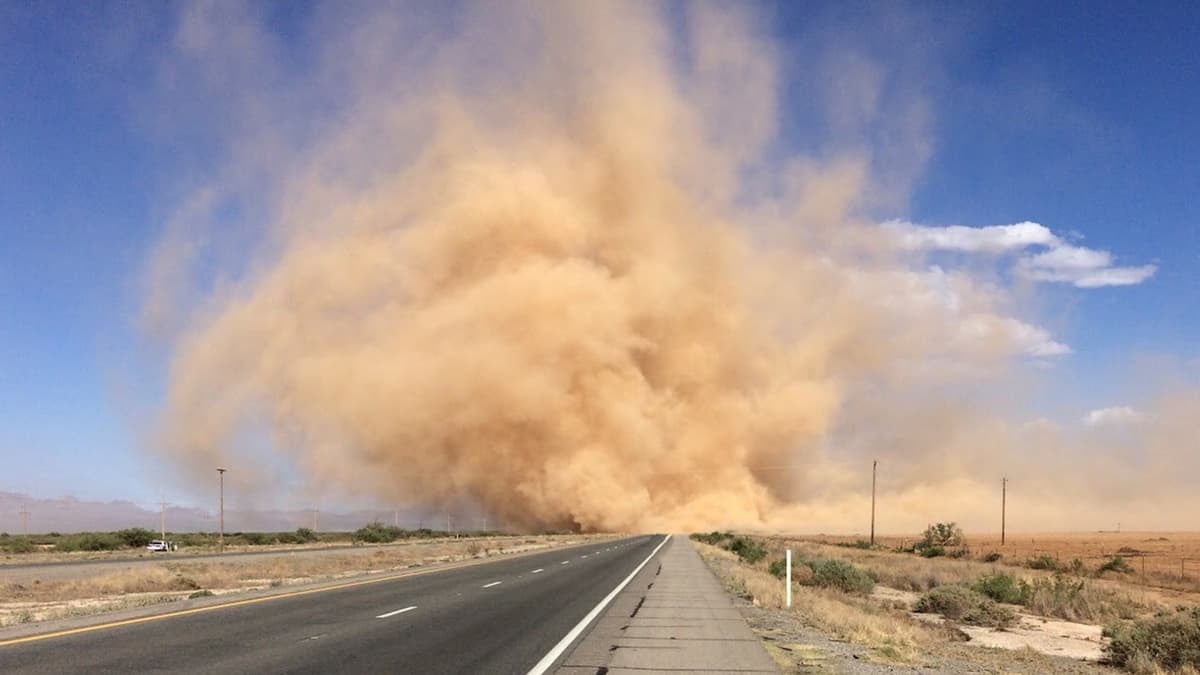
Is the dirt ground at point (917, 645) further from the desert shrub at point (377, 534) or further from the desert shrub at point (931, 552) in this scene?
the desert shrub at point (377, 534)

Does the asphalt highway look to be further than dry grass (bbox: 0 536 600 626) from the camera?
No

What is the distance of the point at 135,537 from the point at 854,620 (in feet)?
219

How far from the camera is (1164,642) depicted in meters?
12.6

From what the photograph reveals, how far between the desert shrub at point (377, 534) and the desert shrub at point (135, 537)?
676 inches

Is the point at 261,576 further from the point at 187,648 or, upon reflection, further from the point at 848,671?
the point at 848,671

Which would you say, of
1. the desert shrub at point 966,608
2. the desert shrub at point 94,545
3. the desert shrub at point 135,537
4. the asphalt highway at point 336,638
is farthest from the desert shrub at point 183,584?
the desert shrub at point 135,537

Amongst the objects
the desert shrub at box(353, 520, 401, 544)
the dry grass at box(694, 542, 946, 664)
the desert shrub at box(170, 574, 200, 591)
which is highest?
the dry grass at box(694, 542, 946, 664)

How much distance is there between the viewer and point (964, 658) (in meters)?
12.0

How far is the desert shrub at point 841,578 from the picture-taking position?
25.8 metres

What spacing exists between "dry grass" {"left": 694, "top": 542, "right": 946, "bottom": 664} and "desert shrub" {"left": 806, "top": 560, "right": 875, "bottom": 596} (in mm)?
1645

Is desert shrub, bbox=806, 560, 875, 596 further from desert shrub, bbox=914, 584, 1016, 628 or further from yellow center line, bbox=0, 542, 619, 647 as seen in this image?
yellow center line, bbox=0, 542, 619, 647

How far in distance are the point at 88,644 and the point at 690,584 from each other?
14.9 m

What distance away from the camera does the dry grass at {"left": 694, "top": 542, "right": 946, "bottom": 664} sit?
1196 cm

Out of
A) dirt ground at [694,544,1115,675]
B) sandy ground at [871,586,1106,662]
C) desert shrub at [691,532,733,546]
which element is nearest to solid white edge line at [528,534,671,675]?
dirt ground at [694,544,1115,675]
